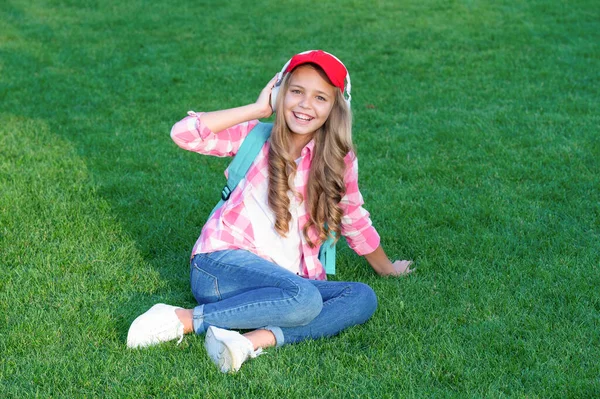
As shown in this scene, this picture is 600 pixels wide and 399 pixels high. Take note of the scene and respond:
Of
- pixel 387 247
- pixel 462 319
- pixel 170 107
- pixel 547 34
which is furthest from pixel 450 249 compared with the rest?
pixel 547 34

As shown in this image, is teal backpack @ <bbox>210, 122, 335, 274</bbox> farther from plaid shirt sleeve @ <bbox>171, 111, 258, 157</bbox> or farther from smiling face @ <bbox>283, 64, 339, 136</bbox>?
smiling face @ <bbox>283, 64, 339, 136</bbox>

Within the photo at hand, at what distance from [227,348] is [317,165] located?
1060mm

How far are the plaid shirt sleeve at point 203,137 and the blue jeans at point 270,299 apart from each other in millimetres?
515

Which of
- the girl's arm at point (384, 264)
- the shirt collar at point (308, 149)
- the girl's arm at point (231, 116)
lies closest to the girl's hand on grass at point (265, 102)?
the girl's arm at point (231, 116)

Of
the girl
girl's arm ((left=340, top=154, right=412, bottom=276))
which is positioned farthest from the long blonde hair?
girl's arm ((left=340, top=154, right=412, bottom=276))

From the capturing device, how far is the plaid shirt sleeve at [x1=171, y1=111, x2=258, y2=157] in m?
4.01

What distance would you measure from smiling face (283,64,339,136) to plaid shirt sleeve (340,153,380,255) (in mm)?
300

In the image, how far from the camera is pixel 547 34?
36.2 feet

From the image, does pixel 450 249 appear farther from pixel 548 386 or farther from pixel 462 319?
pixel 548 386

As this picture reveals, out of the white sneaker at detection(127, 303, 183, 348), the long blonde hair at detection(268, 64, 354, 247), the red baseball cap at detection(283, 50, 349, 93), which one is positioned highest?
the red baseball cap at detection(283, 50, 349, 93)

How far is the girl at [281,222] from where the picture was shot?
12.5ft

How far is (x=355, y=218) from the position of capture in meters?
4.34

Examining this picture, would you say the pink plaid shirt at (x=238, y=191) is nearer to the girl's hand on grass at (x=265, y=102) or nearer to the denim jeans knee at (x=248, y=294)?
the denim jeans knee at (x=248, y=294)

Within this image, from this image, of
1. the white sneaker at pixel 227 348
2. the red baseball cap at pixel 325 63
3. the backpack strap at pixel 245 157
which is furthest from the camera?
the backpack strap at pixel 245 157
